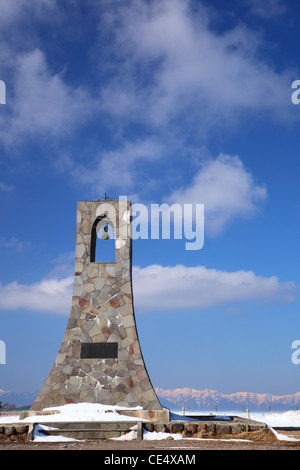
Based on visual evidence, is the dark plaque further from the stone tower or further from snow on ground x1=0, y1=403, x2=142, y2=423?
snow on ground x1=0, y1=403, x2=142, y2=423

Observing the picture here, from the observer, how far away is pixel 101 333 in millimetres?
17078

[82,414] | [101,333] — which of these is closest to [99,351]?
[101,333]

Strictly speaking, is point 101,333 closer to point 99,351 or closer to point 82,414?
point 99,351

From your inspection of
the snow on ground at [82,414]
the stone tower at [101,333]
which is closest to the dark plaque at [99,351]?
the stone tower at [101,333]

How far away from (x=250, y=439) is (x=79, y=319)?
734 cm

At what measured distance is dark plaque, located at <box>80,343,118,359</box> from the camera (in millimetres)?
16781

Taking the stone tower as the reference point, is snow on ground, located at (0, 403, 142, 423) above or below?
below

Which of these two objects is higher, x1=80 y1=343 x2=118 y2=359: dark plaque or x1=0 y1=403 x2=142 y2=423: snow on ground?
x1=80 y1=343 x2=118 y2=359: dark plaque

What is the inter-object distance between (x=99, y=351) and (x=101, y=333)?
62 centimetres

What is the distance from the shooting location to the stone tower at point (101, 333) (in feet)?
53.5

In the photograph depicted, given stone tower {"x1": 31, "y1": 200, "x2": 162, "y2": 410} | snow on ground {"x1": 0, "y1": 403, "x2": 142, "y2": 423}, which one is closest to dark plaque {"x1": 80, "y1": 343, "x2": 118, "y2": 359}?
Answer: stone tower {"x1": 31, "y1": 200, "x2": 162, "y2": 410}

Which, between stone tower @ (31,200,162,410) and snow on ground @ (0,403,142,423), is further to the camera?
stone tower @ (31,200,162,410)
